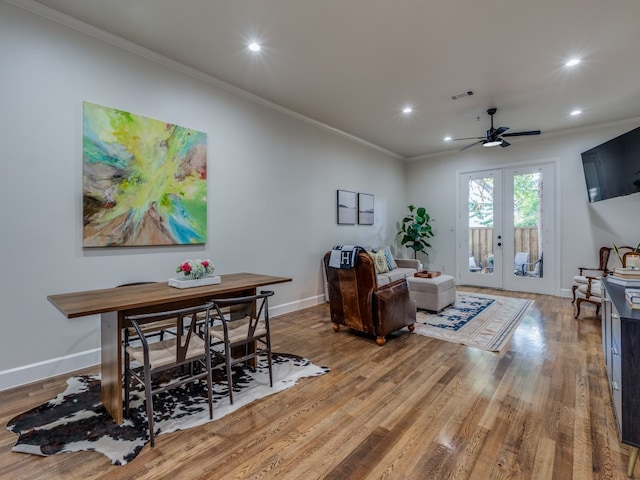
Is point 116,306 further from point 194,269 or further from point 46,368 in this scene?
point 46,368

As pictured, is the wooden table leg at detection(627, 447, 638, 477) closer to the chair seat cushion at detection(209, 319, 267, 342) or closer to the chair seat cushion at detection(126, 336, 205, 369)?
the chair seat cushion at detection(209, 319, 267, 342)

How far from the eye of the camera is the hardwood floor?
161 cm

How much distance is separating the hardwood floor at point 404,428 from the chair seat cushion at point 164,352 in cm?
42

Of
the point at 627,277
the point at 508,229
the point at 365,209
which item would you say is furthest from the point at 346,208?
the point at 627,277

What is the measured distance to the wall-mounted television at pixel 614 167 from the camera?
3.97m

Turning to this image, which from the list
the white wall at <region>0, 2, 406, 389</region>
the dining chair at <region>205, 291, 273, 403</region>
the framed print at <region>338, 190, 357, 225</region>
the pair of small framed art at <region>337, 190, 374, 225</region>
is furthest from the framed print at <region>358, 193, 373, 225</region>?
the dining chair at <region>205, 291, 273, 403</region>

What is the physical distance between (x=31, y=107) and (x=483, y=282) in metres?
7.19

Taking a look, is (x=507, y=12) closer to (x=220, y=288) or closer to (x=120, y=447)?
(x=220, y=288)

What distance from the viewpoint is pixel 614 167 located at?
4406 mm

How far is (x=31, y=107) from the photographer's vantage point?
2.52 m

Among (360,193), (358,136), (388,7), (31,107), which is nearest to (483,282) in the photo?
(360,193)

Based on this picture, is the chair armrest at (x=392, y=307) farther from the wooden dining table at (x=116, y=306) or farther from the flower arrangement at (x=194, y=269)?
the flower arrangement at (x=194, y=269)

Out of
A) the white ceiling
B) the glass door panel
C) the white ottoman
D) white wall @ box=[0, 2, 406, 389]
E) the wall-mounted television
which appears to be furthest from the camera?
the glass door panel

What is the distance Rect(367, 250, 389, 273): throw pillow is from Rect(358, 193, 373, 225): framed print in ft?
2.98
